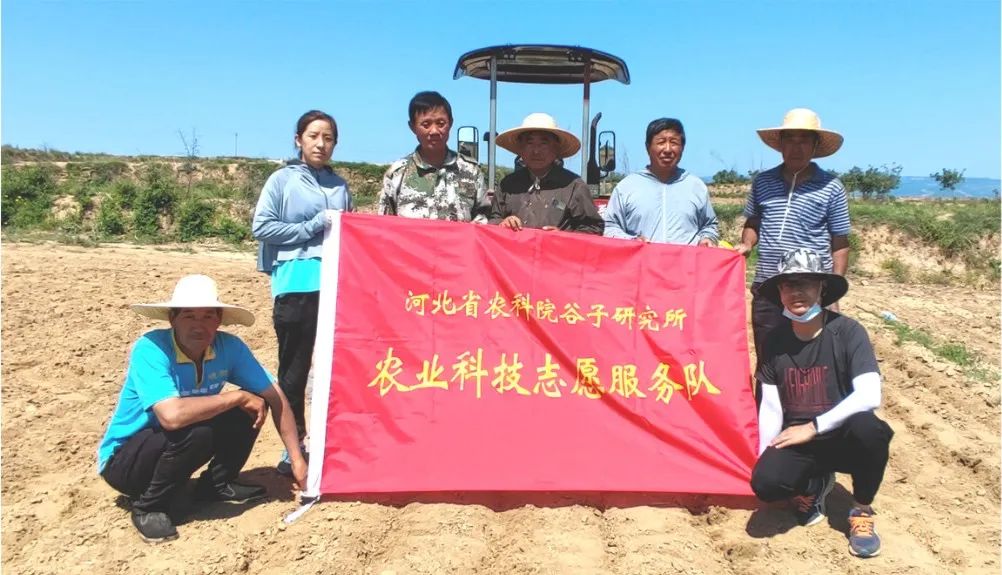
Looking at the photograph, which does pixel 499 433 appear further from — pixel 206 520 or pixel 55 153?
pixel 55 153

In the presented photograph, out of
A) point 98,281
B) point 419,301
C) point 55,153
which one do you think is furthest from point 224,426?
point 55,153

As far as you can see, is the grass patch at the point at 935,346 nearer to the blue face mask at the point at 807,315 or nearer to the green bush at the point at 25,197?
the blue face mask at the point at 807,315

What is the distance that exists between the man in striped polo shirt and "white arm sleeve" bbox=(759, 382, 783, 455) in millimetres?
329

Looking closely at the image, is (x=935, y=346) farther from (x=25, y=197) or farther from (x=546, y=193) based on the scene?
(x=25, y=197)

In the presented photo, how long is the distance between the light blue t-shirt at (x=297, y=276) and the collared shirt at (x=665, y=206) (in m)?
1.68

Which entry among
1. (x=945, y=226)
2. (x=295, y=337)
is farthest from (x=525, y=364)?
(x=945, y=226)

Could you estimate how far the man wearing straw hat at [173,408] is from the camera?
310cm

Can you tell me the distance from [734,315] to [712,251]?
1.16ft

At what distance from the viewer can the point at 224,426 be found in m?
3.32

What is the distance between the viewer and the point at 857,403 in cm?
322

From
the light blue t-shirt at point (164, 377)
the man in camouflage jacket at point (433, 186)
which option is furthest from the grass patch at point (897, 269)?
the light blue t-shirt at point (164, 377)

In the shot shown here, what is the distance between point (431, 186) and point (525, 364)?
1053mm

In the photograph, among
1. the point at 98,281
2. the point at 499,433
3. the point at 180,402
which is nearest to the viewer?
the point at 180,402

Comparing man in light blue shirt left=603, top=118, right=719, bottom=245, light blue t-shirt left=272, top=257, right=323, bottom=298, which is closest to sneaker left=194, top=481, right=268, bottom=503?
light blue t-shirt left=272, top=257, right=323, bottom=298
